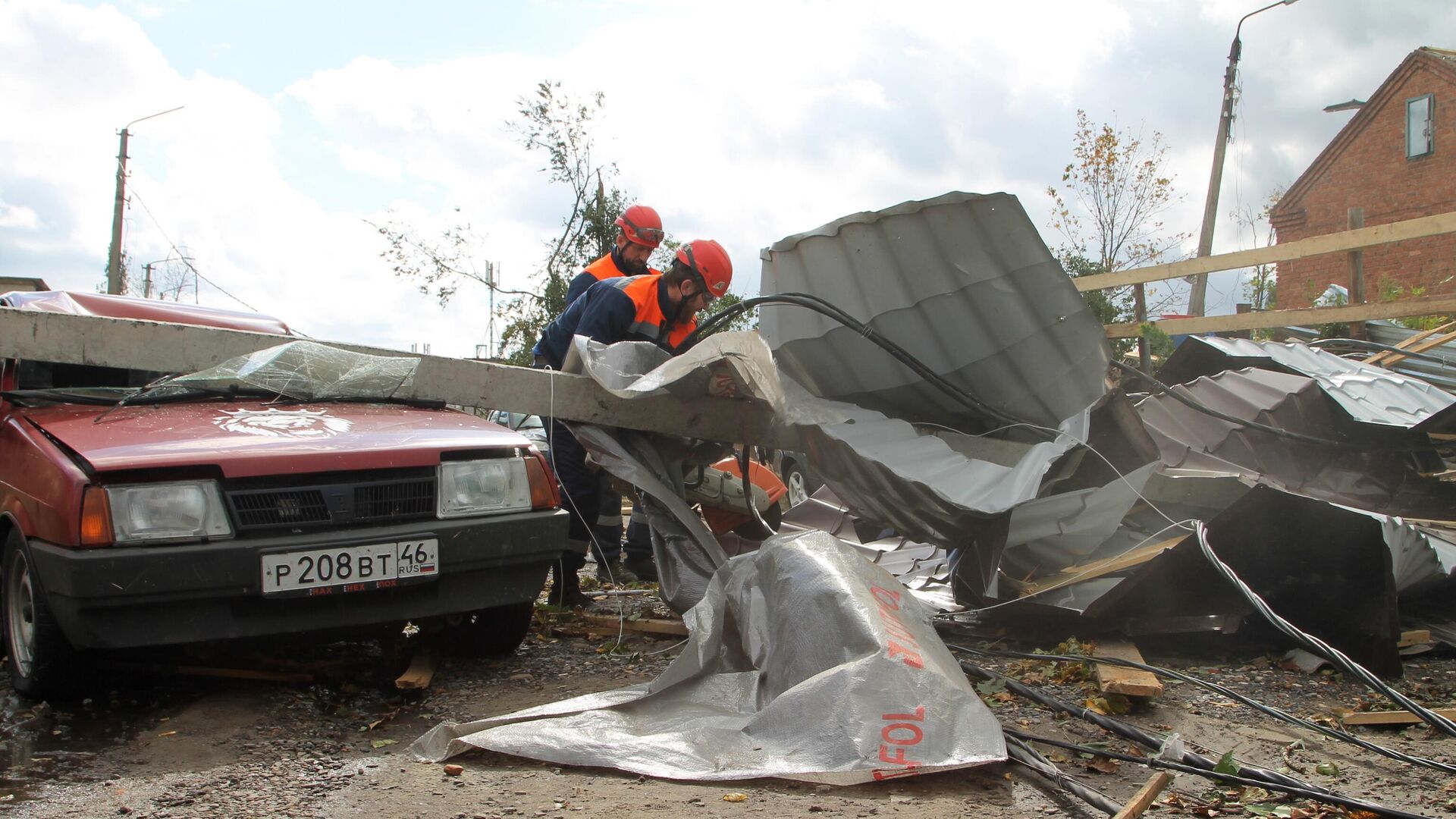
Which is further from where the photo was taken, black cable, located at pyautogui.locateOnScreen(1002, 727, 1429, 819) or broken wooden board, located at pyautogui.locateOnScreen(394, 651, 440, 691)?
broken wooden board, located at pyautogui.locateOnScreen(394, 651, 440, 691)

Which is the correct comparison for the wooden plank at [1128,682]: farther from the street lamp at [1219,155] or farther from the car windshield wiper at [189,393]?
the street lamp at [1219,155]

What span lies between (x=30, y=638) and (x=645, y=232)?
11.8 ft

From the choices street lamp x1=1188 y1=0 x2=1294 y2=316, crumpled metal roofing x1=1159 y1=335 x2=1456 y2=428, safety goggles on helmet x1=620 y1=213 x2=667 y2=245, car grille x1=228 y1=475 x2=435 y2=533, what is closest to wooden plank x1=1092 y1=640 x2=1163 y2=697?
car grille x1=228 y1=475 x2=435 y2=533

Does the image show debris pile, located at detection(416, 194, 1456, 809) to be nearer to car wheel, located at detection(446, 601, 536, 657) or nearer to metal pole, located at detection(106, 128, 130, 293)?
car wheel, located at detection(446, 601, 536, 657)

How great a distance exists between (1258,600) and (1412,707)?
1.87ft

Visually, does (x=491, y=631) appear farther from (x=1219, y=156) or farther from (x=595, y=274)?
(x=1219, y=156)

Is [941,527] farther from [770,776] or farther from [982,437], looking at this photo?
[770,776]

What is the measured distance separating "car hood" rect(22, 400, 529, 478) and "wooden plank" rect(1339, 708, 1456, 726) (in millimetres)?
2675

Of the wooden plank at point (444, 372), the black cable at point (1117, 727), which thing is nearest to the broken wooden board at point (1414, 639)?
the black cable at point (1117, 727)

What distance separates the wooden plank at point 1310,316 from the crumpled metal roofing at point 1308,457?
163 centimetres

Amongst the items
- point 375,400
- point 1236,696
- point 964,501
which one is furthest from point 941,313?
point 375,400

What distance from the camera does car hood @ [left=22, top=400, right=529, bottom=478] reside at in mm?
2885

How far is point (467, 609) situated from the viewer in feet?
10.7

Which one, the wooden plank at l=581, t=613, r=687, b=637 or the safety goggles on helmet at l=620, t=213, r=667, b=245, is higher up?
the safety goggles on helmet at l=620, t=213, r=667, b=245
